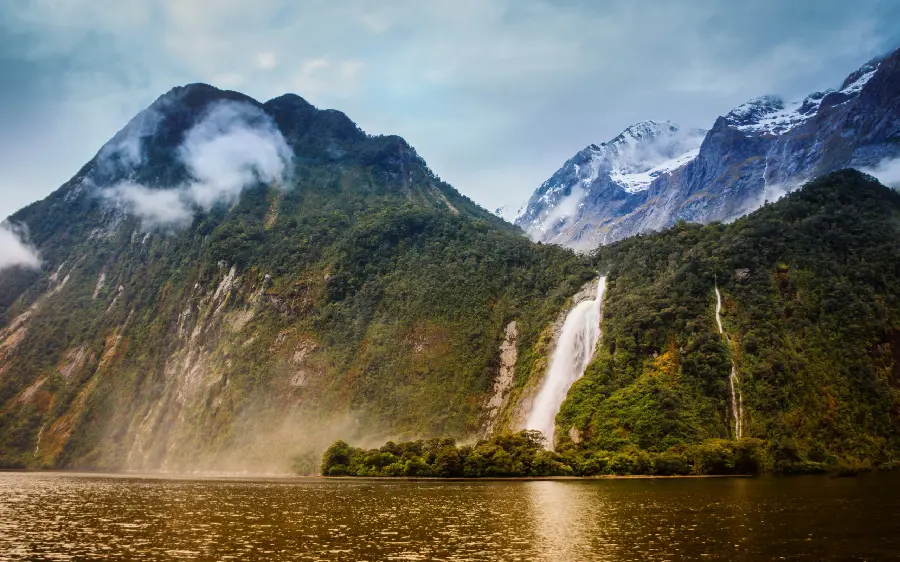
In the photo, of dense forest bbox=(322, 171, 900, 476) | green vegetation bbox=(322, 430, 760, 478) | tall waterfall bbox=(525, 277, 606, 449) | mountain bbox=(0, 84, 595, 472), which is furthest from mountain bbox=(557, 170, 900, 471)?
mountain bbox=(0, 84, 595, 472)

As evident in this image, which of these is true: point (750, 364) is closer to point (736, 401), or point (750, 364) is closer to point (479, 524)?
point (736, 401)

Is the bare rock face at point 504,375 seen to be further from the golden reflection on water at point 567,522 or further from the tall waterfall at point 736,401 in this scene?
the golden reflection on water at point 567,522

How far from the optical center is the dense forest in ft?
321

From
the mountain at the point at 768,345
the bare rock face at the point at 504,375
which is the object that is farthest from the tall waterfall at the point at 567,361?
the bare rock face at the point at 504,375

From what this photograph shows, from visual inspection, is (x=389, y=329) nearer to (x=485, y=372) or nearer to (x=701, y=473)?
(x=485, y=372)

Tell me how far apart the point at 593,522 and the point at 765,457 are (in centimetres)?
6082

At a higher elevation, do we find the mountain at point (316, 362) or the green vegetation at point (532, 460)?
the mountain at point (316, 362)

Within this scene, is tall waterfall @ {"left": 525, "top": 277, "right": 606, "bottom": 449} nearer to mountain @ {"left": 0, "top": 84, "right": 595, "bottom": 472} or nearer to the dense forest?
the dense forest

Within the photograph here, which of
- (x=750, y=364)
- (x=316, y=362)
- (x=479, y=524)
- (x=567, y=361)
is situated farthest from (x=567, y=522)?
(x=316, y=362)

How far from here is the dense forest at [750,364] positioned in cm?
9781

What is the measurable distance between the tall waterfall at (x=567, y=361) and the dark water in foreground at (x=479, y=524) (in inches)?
1846

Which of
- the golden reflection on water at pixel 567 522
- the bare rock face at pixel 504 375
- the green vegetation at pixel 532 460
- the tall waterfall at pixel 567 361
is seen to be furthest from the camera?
the bare rock face at pixel 504 375

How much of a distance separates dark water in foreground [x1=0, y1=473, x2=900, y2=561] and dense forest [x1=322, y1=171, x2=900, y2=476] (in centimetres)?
2375

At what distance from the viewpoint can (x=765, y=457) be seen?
9538cm
